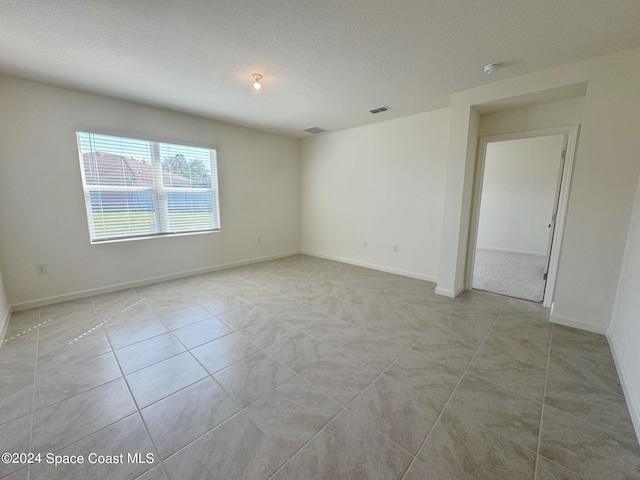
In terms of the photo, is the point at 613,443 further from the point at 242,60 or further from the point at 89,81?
the point at 89,81

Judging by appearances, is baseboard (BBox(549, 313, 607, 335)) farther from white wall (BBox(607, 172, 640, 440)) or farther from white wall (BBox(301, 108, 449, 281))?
white wall (BBox(301, 108, 449, 281))

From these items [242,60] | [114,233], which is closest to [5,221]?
[114,233]

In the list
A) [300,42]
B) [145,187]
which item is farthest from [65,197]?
[300,42]

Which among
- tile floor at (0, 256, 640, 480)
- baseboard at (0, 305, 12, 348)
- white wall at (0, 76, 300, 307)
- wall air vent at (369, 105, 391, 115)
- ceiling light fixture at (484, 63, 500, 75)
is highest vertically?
wall air vent at (369, 105, 391, 115)

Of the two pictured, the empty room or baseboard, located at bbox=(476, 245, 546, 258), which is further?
baseboard, located at bbox=(476, 245, 546, 258)

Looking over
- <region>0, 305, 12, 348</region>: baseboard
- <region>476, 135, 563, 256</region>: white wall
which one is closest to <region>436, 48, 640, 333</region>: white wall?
<region>476, 135, 563, 256</region>: white wall

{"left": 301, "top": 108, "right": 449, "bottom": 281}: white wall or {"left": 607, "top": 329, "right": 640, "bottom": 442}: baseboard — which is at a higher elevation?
{"left": 301, "top": 108, "right": 449, "bottom": 281}: white wall

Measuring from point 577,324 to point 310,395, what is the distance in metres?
2.79

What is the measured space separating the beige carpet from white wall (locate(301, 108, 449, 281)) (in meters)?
0.90

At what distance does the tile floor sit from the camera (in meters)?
1.31

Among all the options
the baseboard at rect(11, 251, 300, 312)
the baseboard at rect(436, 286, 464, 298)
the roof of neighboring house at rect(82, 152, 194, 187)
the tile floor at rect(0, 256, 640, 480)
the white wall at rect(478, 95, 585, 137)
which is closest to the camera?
the tile floor at rect(0, 256, 640, 480)

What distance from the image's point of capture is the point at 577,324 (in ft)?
8.56

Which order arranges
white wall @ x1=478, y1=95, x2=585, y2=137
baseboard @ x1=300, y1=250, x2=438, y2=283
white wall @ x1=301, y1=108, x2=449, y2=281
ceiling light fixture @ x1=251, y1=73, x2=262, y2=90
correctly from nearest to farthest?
ceiling light fixture @ x1=251, y1=73, x2=262, y2=90
white wall @ x1=478, y1=95, x2=585, y2=137
white wall @ x1=301, y1=108, x2=449, y2=281
baseboard @ x1=300, y1=250, x2=438, y2=283

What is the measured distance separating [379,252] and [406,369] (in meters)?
2.80
